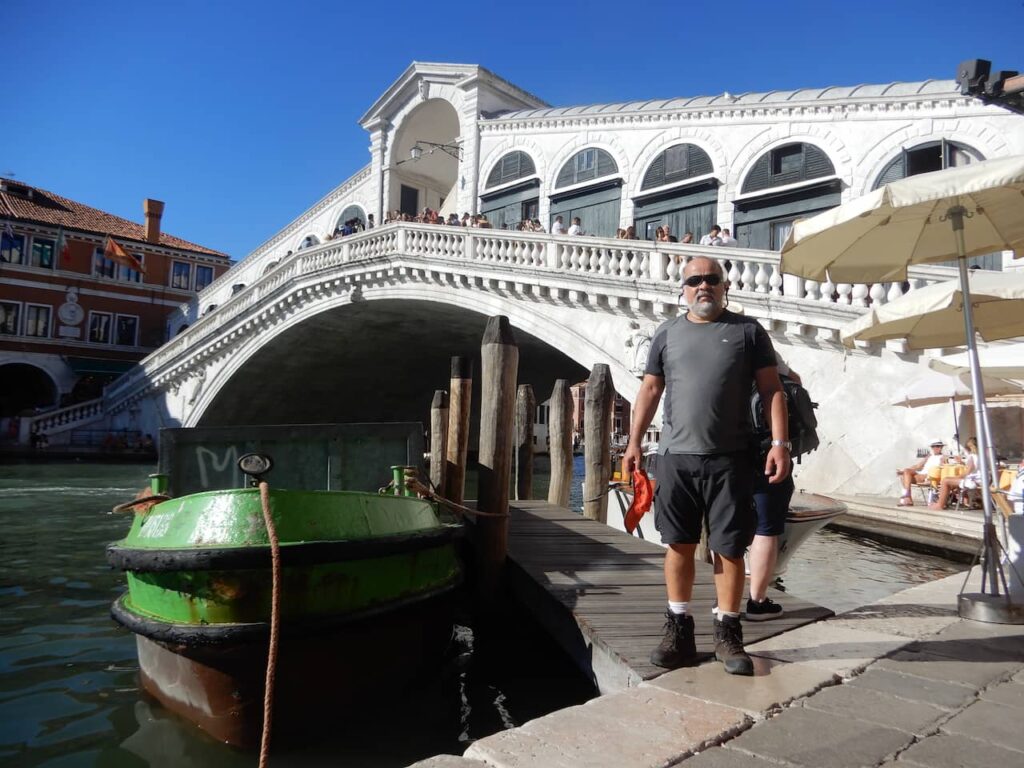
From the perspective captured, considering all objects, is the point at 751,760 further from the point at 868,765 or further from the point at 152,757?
the point at 152,757

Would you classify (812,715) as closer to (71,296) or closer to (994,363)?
(994,363)

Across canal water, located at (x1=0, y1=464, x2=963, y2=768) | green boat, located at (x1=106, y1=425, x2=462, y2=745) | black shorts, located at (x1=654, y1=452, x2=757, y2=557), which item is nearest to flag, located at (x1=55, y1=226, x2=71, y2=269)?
canal water, located at (x1=0, y1=464, x2=963, y2=768)

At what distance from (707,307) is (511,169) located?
561 inches

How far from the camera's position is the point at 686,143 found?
12.8 metres

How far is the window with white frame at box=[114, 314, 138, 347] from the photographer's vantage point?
25250 millimetres

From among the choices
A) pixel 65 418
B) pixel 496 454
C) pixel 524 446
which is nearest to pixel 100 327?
pixel 65 418

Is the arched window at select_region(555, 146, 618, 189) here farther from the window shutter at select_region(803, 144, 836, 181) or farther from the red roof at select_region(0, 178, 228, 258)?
the red roof at select_region(0, 178, 228, 258)

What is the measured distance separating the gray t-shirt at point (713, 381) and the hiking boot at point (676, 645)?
1.76 feet

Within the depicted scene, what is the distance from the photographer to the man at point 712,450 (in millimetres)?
2285

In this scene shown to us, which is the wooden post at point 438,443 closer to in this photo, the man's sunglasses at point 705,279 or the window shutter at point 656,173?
the man's sunglasses at point 705,279

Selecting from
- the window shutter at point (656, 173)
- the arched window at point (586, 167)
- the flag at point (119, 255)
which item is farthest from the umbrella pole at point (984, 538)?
the flag at point (119, 255)

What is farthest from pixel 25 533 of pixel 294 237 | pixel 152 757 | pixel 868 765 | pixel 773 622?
pixel 294 237

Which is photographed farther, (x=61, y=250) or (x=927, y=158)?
(x=61, y=250)

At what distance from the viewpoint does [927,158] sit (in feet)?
33.7
